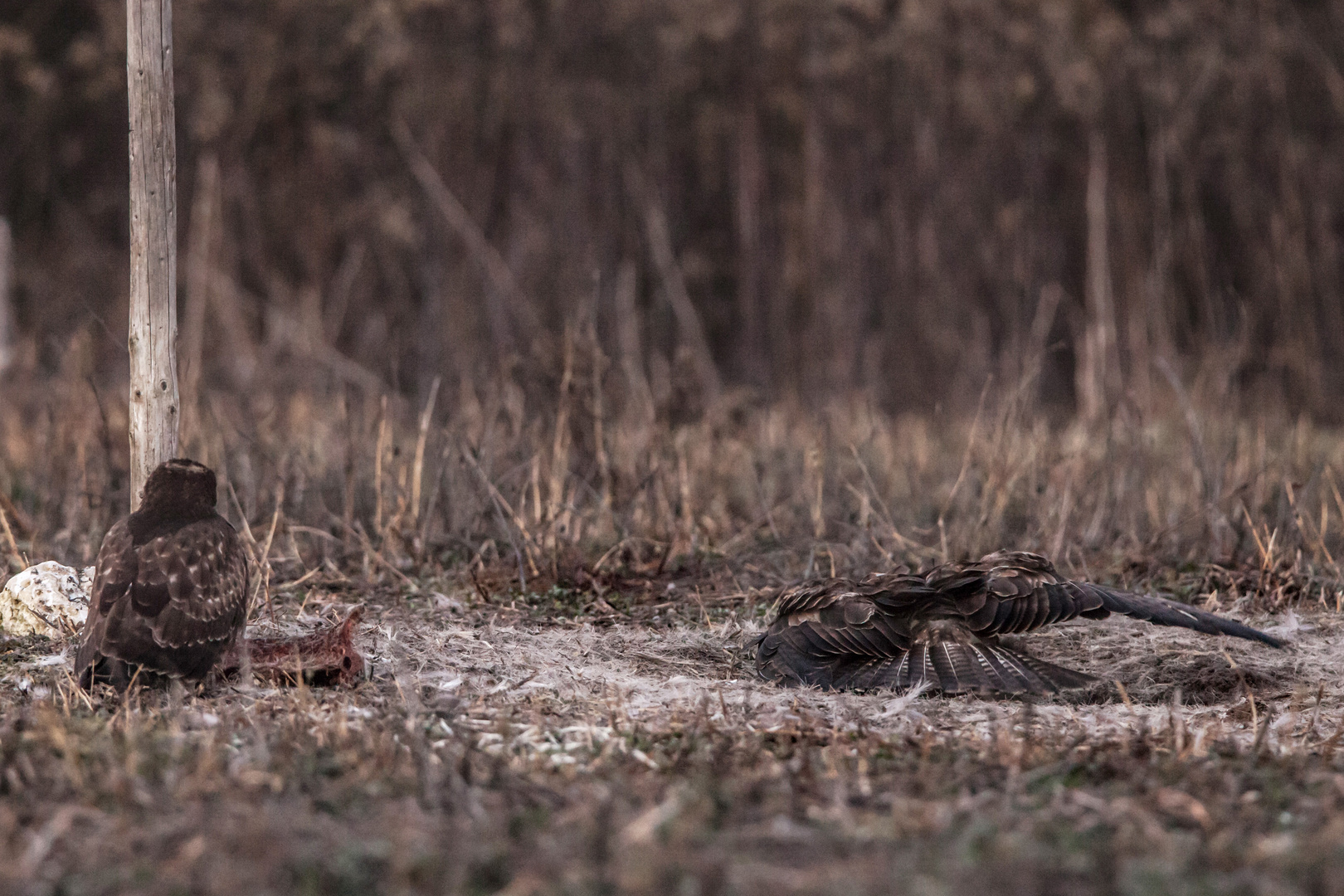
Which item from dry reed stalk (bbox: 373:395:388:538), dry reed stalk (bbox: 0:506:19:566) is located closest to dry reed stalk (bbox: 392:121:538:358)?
dry reed stalk (bbox: 373:395:388:538)

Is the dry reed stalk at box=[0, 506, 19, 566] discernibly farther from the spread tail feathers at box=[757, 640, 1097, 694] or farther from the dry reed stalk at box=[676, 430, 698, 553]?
the spread tail feathers at box=[757, 640, 1097, 694]

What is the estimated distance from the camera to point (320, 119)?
11.8 meters

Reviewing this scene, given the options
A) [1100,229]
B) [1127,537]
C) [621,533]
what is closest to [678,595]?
[621,533]

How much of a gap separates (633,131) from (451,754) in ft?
28.7

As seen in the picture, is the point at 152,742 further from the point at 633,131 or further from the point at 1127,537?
the point at 633,131

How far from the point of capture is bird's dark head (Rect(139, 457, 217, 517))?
408 cm

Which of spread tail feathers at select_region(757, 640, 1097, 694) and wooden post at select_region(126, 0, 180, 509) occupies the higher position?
wooden post at select_region(126, 0, 180, 509)

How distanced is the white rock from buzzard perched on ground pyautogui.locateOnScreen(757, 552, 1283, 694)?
2135mm

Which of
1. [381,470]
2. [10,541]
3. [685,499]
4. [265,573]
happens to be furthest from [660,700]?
[10,541]

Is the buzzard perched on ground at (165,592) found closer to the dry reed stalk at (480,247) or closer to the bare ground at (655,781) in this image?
the bare ground at (655,781)

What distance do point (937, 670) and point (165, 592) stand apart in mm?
2143

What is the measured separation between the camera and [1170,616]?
4012 mm

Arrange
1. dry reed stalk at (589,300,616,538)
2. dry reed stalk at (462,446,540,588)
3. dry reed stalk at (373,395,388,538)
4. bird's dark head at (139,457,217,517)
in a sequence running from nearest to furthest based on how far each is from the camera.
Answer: bird's dark head at (139,457,217,517), dry reed stalk at (462,446,540,588), dry reed stalk at (373,395,388,538), dry reed stalk at (589,300,616,538)

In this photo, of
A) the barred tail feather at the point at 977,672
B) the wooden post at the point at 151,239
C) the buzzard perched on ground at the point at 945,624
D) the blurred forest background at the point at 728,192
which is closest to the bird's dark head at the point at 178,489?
the wooden post at the point at 151,239
